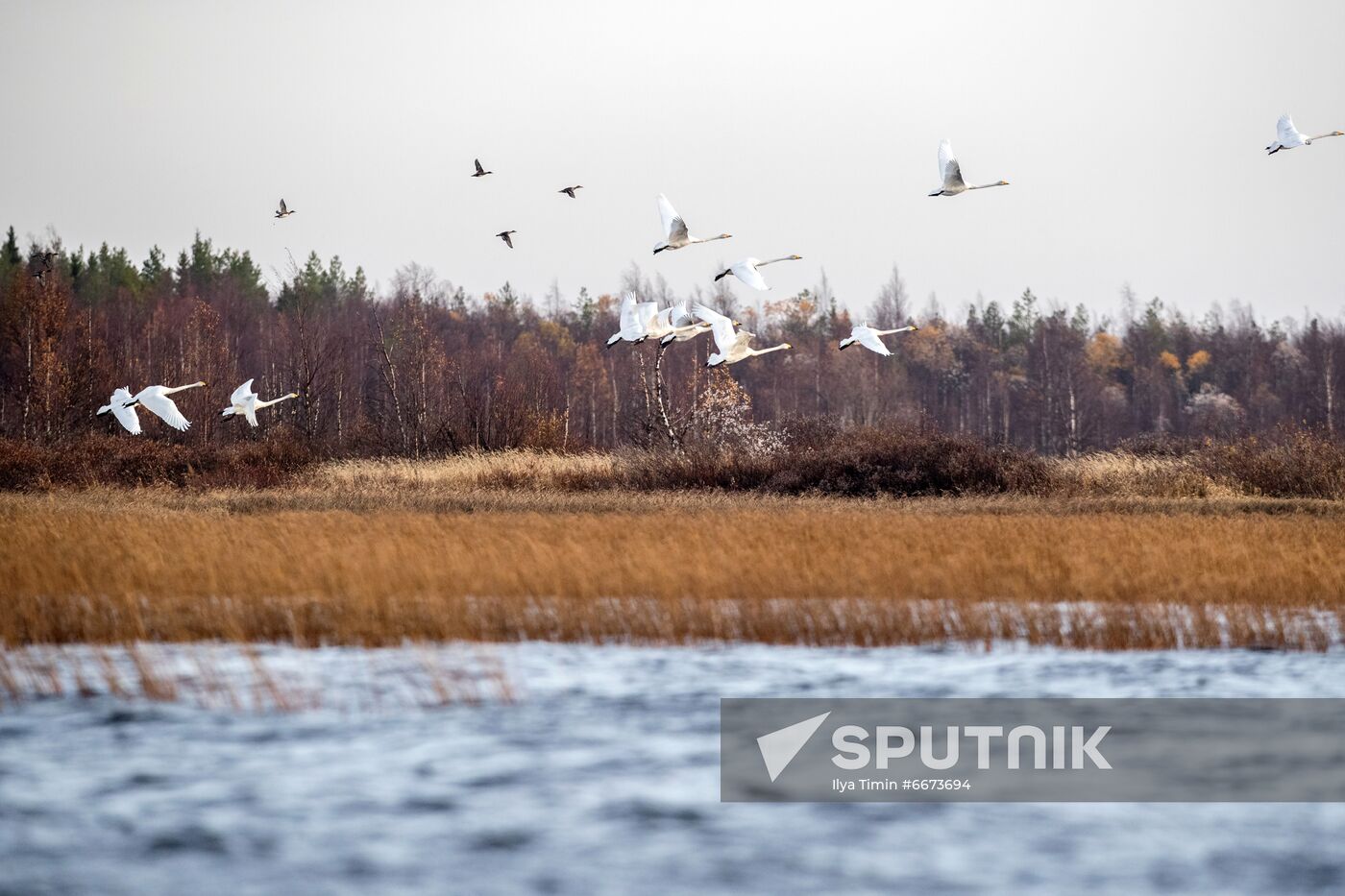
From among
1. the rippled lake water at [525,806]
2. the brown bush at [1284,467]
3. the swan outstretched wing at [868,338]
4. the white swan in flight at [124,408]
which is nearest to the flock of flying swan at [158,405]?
the white swan in flight at [124,408]

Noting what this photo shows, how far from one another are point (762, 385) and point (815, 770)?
6579 centimetres

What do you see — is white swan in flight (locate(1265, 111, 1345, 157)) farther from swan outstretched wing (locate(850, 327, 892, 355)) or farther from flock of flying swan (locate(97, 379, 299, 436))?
flock of flying swan (locate(97, 379, 299, 436))

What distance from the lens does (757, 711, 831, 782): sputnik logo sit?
736 centimetres

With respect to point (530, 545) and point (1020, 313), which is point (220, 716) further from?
point (1020, 313)

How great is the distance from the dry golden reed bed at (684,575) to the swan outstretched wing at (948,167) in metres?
4.42

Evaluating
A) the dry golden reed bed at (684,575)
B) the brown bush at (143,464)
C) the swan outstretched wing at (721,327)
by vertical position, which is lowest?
the dry golden reed bed at (684,575)

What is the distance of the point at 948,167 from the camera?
18.4 metres

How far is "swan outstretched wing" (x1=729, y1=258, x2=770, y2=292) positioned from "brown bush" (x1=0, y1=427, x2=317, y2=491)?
11.6 m

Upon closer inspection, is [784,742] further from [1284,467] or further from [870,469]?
[1284,467]

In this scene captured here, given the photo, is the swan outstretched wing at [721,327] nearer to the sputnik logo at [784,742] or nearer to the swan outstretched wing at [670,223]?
the swan outstretched wing at [670,223]

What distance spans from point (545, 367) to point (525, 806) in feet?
164

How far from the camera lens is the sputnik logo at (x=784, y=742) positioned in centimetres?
736

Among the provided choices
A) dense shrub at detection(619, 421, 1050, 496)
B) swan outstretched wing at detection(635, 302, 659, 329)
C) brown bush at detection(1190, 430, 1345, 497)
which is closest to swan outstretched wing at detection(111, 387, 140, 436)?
swan outstretched wing at detection(635, 302, 659, 329)

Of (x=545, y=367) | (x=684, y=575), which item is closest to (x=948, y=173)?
(x=684, y=575)
